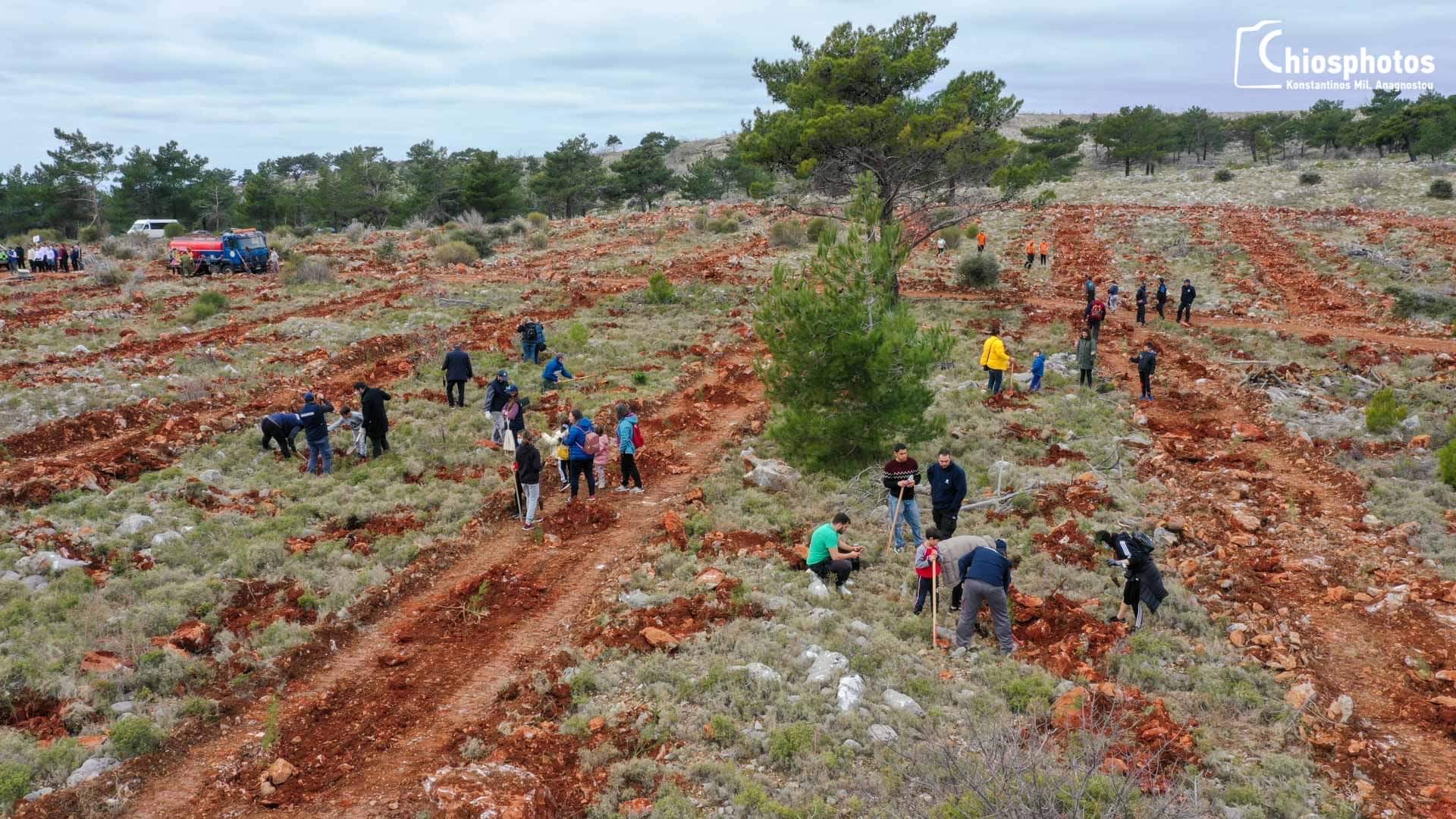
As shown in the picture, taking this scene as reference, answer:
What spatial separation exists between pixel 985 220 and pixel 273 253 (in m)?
37.2

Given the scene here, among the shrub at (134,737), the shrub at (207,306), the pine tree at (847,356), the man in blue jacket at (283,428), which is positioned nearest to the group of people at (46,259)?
the shrub at (207,306)

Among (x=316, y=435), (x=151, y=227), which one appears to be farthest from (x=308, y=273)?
(x=151, y=227)

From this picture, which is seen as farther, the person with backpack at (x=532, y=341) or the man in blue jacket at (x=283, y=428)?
the person with backpack at (x=532, y=341)

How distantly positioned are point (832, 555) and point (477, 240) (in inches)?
1415

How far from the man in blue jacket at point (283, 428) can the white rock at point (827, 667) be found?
399 inches

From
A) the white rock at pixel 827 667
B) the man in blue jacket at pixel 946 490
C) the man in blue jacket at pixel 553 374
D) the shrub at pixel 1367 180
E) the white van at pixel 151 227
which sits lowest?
the white rock at pixel 827 667

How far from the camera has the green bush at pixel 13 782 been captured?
6.19 metres

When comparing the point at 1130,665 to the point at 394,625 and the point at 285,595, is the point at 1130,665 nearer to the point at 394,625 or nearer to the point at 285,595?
the point at 394,625

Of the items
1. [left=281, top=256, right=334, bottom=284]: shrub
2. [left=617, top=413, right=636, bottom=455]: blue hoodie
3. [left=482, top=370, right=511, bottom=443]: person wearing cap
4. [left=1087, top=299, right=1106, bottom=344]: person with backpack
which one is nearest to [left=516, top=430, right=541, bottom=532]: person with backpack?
[left=617, top=413, right=636, bottom=455]: blue hoodie

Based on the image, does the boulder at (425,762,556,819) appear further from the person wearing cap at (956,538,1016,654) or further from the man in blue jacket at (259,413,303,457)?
the man in blue jacket at (259,413,303,457)

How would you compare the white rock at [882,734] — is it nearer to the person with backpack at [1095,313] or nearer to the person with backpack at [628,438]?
the person with backpack at [628,438]

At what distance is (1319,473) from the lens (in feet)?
43.8

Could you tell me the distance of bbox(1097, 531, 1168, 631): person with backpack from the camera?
8.66 metres

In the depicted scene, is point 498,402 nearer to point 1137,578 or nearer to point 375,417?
point 375,417
